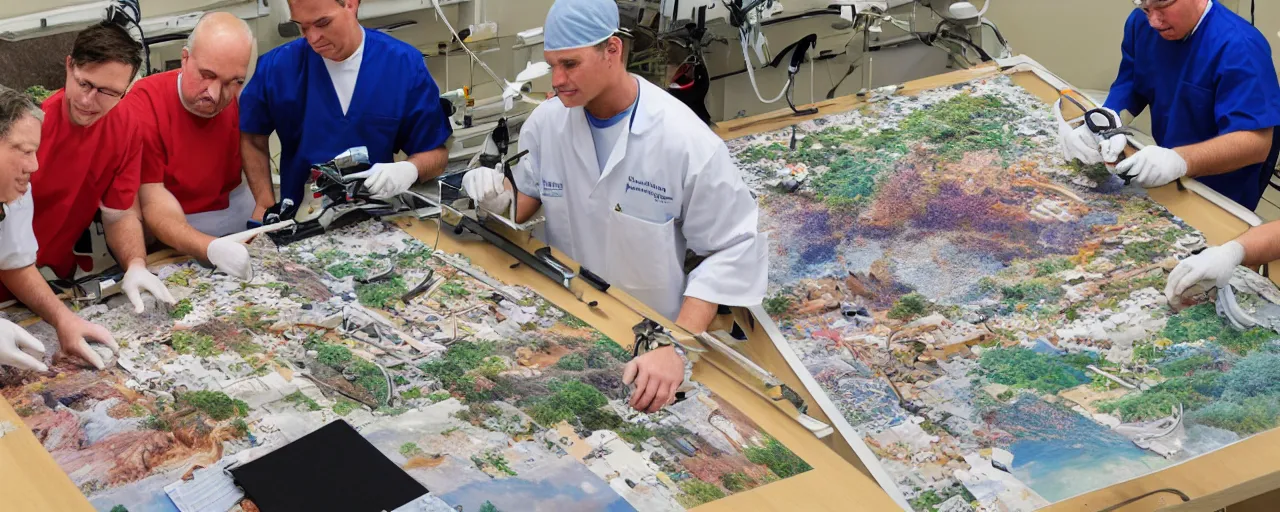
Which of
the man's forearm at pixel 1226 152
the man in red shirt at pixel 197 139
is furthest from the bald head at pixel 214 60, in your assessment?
the man's forearm at pixel 1226 152

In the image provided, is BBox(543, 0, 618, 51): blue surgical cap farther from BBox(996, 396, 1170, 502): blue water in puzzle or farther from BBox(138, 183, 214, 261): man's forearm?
BBox(996, 396, 1170, 502): blue water in puzzle

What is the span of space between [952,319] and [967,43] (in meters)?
1.90

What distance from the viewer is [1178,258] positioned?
10.7 ft

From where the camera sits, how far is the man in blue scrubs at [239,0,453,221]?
3439 mm

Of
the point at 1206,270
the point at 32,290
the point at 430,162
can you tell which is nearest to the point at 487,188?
the point at 430,162

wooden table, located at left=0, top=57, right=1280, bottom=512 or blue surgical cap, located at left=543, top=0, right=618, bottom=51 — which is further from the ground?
blue surgical cap, located at left=543, top=0, right=618, bottom=51

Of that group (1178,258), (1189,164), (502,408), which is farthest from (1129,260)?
(502,408)

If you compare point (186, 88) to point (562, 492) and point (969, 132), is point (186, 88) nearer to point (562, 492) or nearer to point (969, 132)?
point (562, 492)

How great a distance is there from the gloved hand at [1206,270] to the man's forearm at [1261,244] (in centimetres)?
7

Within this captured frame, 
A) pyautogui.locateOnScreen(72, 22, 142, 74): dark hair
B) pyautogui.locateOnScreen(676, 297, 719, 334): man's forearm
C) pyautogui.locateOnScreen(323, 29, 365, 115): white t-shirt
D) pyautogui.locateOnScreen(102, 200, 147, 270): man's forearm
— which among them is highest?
pyautogui.locateOnScreen(72, 22, 142, 74): dark hair

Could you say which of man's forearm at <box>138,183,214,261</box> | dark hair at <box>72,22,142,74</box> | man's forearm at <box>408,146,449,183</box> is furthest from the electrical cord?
man's forearm at <box>408,146,449,183</box>

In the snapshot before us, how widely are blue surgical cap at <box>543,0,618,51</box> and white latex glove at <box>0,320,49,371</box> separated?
135 centimetres

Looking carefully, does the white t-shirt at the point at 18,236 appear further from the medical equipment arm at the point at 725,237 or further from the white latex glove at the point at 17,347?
the medical equipment arm at the point at 725,237

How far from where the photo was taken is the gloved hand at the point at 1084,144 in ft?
12.1
